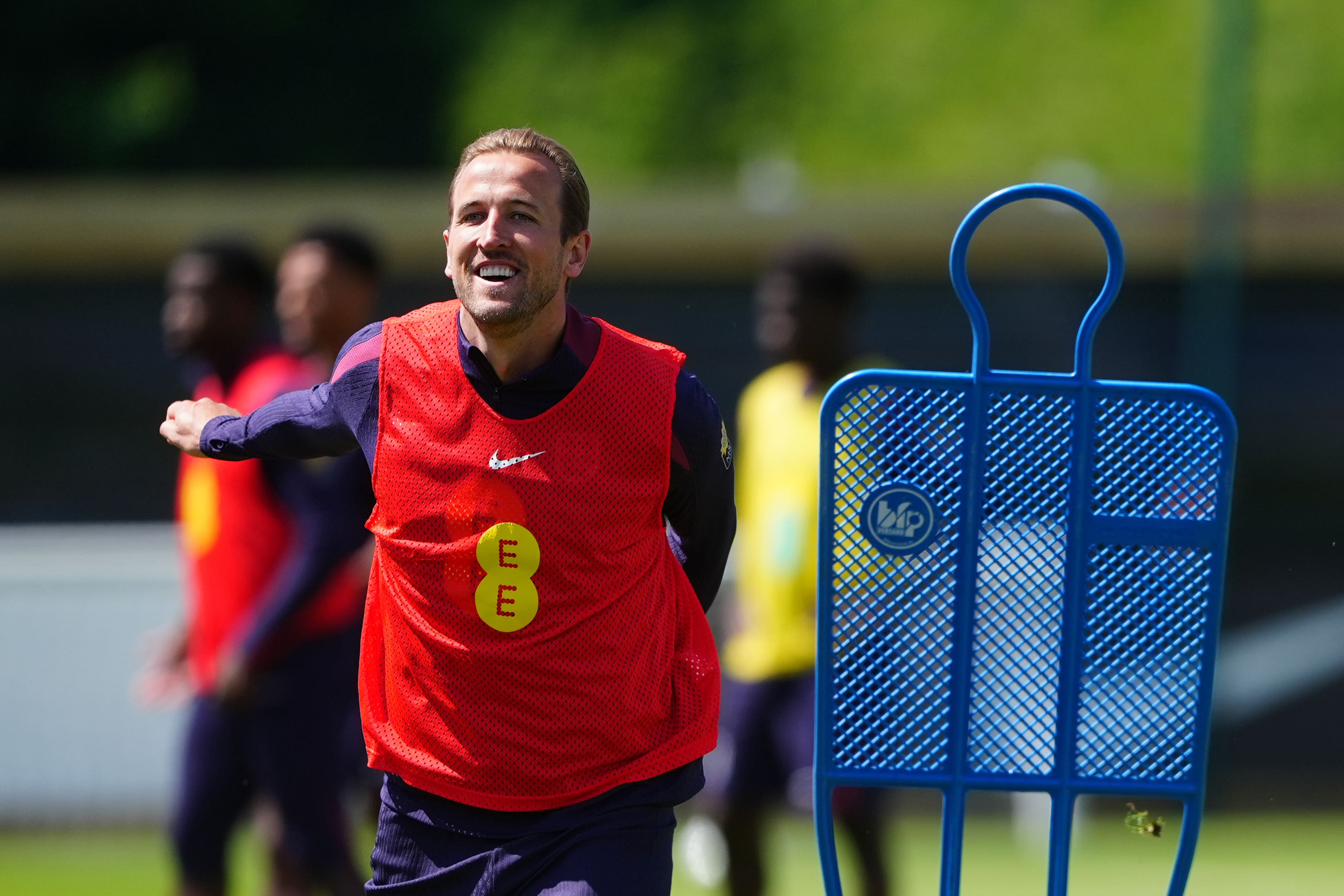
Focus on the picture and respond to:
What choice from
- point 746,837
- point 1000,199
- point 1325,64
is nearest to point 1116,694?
point 1000,199

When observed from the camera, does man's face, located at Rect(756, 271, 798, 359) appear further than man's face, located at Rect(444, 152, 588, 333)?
Yes

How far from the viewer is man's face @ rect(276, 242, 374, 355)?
523 cm

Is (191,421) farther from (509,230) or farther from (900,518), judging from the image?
(900,518)

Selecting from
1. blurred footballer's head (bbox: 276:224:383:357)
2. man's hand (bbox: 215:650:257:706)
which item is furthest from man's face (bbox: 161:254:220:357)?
man's hand (bbox: 215:650:257:706)

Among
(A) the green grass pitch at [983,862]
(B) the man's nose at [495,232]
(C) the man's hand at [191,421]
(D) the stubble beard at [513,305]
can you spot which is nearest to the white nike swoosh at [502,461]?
(D) the stubble beard at [513,305]

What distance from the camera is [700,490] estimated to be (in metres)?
3.12

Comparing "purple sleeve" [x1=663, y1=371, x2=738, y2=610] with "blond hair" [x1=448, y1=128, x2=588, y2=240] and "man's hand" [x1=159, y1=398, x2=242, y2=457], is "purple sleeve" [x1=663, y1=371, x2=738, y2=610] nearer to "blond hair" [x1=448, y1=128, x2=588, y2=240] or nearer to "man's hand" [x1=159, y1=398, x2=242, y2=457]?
"blond hair" [x1=448, y1=128, x2=588, y2=240]

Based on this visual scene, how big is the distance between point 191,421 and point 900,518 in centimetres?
137

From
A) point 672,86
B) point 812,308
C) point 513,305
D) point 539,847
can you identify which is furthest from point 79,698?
point 672,86

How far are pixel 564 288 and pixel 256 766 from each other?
7.91ft

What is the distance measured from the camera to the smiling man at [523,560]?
2922 millimetres

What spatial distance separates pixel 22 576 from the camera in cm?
824

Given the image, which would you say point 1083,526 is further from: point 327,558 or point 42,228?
point 42,228

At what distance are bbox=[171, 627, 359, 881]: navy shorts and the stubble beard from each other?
7.57 feet
